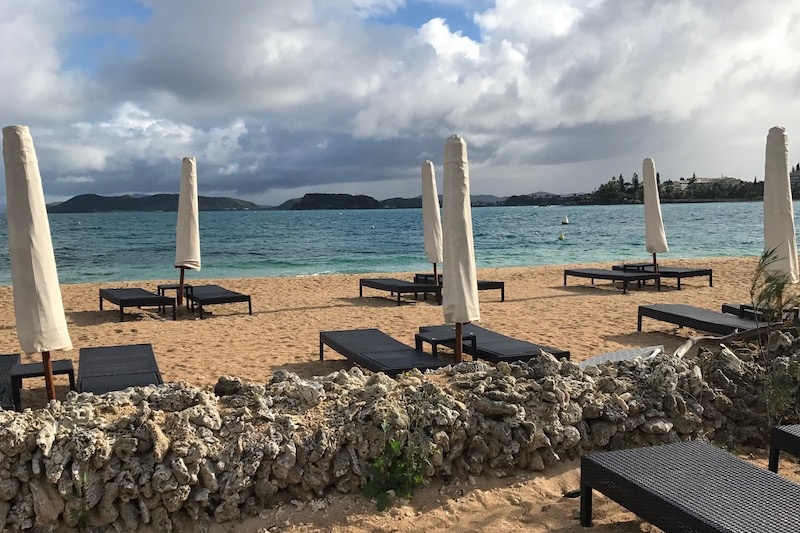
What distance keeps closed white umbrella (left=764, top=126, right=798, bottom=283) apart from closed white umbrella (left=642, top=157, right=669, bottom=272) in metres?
4.17

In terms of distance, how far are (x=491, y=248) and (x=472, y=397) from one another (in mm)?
33300

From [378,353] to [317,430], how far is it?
2.51 meters

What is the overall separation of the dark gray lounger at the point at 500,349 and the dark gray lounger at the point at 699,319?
2162mm

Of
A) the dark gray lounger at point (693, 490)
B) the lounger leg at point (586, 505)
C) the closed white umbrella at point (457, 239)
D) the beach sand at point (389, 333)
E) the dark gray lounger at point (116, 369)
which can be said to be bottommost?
the beach sand at point (389, 333)

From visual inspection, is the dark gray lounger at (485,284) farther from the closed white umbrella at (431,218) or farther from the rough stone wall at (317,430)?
the rough stone wall at (317,430)

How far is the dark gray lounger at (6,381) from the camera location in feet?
15.5

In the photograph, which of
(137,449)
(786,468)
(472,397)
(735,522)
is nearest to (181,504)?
(137,449)

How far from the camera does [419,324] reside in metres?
9.19

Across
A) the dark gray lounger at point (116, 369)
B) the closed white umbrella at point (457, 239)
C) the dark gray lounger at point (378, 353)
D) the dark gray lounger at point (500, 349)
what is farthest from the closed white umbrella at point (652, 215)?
the dark gray lounger at point (116, 369)

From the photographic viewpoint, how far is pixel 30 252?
4.23 m

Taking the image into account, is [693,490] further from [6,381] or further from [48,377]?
[6,381]

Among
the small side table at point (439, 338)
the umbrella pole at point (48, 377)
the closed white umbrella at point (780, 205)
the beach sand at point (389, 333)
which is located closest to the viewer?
the beach sand at point (389, 333)

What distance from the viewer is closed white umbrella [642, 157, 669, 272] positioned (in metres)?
12.6

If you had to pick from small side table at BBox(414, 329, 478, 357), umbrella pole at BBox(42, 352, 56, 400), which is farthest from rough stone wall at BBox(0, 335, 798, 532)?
small side table at BBox(414, 329, 478, 357)
